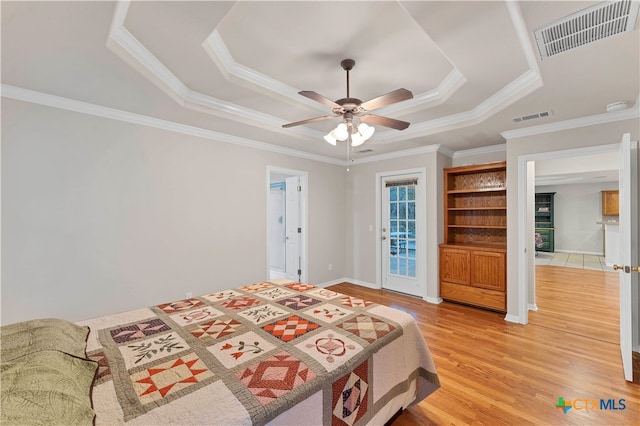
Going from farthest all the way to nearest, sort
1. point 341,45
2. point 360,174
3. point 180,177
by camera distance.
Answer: point 360,174, point 180,177, point 341,45

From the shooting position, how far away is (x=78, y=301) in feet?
8.64

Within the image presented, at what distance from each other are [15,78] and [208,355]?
262cm

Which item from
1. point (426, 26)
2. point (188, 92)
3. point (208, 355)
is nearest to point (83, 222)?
point (188, 92)

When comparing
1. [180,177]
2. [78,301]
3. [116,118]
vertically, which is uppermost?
[116,118]

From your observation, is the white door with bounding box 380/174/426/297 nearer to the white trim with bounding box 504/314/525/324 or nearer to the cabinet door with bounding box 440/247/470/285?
the cabinet door with bounding box 440/247/470/285

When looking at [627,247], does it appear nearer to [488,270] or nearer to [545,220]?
[488,270]

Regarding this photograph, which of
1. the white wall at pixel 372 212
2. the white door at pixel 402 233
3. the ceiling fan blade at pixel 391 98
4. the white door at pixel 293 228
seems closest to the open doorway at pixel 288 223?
the white door at pixel 293 228

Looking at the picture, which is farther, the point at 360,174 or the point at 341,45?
the point at 360,174

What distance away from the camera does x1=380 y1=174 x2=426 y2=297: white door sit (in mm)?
4617

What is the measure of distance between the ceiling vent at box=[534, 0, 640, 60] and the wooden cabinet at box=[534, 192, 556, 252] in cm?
923

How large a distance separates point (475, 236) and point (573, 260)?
536 centimetres

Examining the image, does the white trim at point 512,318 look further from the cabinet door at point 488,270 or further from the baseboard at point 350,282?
the baseboard at point 350,282

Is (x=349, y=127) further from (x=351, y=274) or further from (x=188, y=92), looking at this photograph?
(x=351, y=274)

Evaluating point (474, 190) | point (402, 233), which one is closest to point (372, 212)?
point (402, 233)
